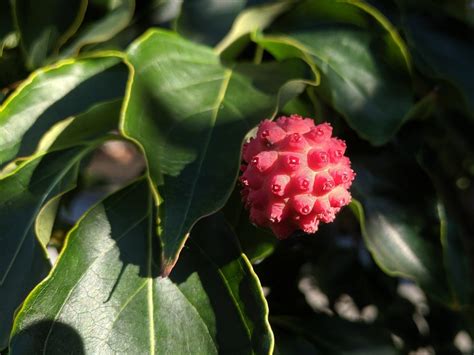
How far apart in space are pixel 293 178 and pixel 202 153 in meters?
0.09

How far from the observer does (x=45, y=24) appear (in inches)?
34.5

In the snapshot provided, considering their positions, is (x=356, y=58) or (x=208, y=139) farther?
(x=356, y=58)

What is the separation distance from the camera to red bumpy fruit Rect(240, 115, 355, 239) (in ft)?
2.06

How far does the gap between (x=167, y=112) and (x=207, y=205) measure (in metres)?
0.13

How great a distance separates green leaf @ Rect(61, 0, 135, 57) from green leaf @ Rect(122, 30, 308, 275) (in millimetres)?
115

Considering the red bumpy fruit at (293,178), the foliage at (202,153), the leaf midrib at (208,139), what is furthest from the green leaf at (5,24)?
the red bumpy fruit at (293,178)

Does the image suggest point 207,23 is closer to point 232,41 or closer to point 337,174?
point 232,41

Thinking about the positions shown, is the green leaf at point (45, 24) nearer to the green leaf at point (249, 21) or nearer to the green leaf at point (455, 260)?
the green leaf at point (249, 21)

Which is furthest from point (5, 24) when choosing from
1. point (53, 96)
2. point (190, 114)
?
point (190, 114)

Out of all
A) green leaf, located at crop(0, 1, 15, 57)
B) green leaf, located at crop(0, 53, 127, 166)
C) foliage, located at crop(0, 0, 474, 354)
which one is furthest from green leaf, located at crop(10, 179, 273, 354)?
green leaf, located at crop(0, 1, 15, 57)

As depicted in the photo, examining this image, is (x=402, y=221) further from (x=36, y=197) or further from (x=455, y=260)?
(x=36, y=197)

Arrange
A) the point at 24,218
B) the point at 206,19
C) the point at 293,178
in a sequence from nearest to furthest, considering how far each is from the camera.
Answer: the point at 293,178 < the point at 24,218 < the point at 206,19

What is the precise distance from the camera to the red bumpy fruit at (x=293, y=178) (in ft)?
2.06

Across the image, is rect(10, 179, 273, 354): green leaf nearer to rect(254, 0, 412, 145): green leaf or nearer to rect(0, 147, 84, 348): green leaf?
rect(0, 147, 84, 348): green leaf
